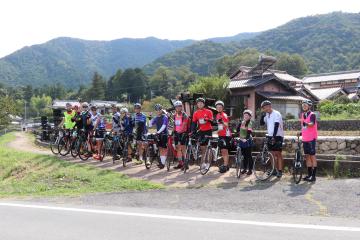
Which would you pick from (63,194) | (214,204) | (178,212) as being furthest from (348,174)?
(63,194)

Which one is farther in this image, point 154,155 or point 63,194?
point 154,155

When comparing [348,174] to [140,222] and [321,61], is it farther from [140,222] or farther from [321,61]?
[321,61]

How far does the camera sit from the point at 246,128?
34.0 ft

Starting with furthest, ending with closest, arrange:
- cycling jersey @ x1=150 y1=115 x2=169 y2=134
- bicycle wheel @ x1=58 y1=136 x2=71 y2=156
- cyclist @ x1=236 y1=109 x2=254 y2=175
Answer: bicycle wheel @ x1=58 y1=136 x2=71 y2=156 < cycling jersey @ x1=150 y1=115 x2=169 y2=134 < cyclist @ x1=236 y1=109 x2=254 y2=175

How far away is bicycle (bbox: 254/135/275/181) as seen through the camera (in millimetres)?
9758

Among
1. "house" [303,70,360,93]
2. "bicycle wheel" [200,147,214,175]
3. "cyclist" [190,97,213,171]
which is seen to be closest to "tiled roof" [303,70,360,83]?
"house" [303,70,360,93]

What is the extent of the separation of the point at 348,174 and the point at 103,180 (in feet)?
20.0

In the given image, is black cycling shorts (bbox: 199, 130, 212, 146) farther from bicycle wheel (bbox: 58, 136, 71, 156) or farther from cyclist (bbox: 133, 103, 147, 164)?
bicycle wheel (bbox: 58, 136, 71, 156)

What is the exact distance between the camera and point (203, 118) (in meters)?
10.7

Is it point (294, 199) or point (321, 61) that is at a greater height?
point (321, 61)

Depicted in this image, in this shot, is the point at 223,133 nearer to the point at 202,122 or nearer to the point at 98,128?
the point at 202,122

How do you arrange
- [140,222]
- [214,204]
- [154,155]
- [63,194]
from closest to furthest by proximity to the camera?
[140,222] < [214,204] < [63,194] < [154,155]

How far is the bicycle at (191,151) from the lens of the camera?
35.9 ft

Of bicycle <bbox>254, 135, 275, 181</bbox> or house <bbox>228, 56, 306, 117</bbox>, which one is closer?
bicycle <bbox>254, 135, 275, 181</bbox>
